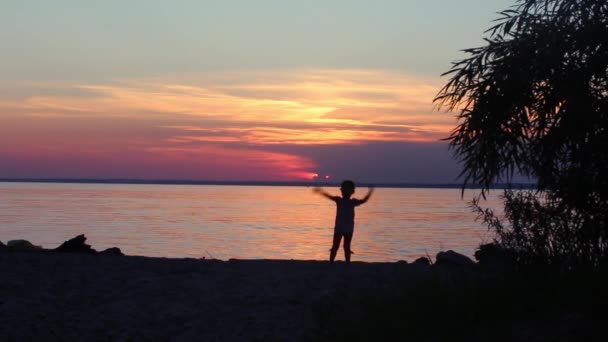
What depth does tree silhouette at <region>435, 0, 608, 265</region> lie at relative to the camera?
39.1 ft

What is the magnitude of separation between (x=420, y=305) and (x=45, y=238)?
31074 millimetres

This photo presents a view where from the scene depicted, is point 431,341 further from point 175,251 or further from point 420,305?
point 175,251

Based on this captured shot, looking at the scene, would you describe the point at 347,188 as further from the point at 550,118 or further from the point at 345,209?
the point at 550,118

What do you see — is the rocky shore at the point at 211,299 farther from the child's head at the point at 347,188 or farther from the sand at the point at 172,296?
the child's head at the point at 347,188

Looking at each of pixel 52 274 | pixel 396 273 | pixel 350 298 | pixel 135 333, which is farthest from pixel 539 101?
pixel 52 274

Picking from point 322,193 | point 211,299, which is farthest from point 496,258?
point 211,299

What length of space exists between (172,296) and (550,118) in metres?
6.06

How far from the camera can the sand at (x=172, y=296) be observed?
32.0ft

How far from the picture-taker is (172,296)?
37.1 feet

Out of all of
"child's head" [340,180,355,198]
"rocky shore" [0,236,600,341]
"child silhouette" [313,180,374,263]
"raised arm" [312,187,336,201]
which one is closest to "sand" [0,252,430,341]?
"rocky shore" [0,236,600,341]

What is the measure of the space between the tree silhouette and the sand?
226 centimetres

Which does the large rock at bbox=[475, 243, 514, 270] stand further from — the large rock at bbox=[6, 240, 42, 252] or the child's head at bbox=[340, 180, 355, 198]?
the large rock at bbox=[6, 240, 42, 252]

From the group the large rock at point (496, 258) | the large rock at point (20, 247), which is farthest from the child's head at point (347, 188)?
the large rock at point (20, 247)

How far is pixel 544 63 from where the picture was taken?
481 inches
